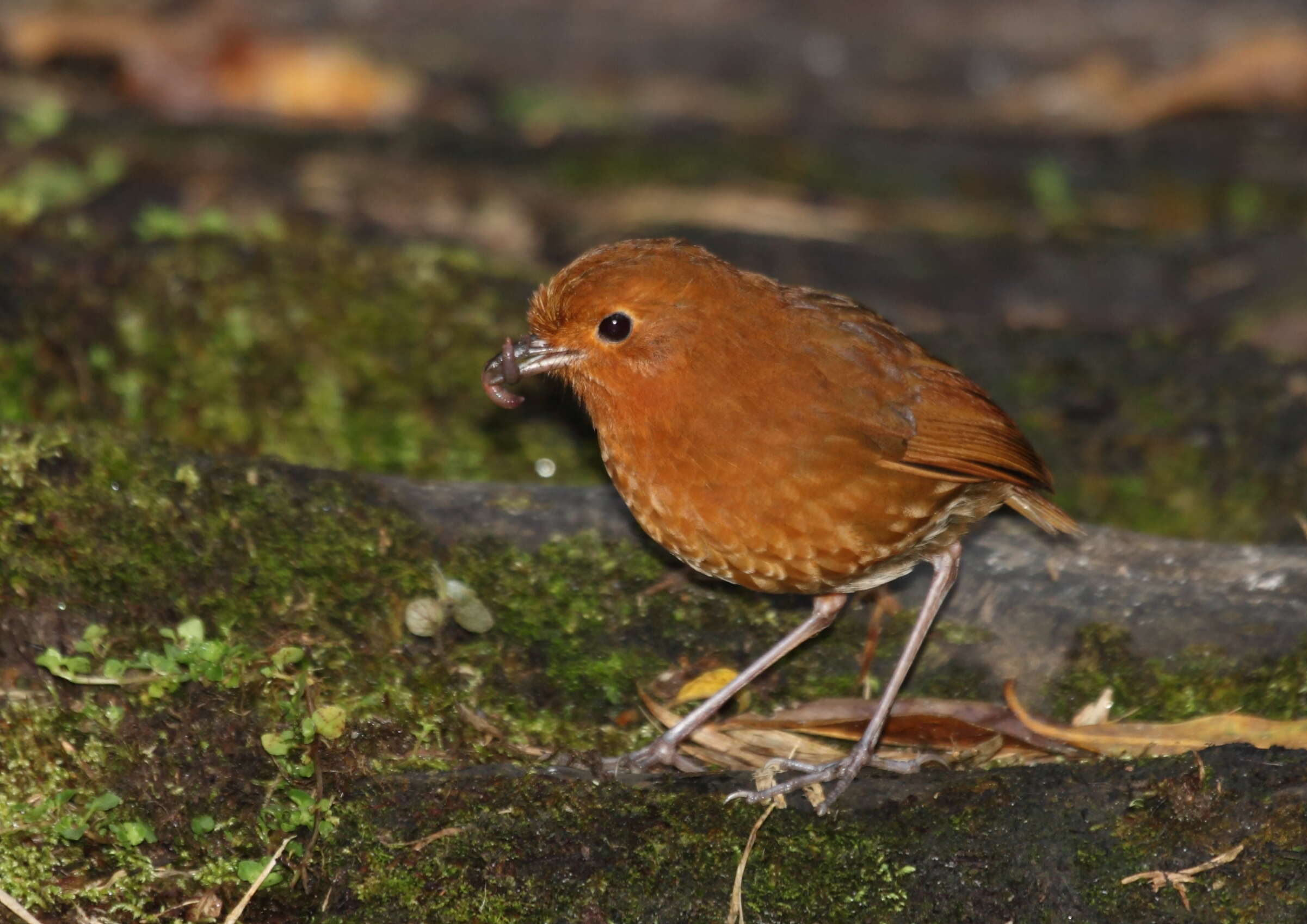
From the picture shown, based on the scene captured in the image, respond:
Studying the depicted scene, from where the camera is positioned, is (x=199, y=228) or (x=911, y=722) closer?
(x=911, y=722)

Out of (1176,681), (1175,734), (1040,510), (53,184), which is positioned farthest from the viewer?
(53,184)

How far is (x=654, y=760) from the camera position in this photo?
4.01 metres

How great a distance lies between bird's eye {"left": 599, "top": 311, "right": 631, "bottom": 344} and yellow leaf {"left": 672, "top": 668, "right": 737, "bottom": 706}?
1063mm

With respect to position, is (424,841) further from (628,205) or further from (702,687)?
(628,205)

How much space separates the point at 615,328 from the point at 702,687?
1.12 meters

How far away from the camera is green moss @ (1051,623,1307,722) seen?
430cm

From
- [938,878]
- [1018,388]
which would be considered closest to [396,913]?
[938,878]

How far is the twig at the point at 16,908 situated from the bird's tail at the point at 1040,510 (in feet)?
9.69

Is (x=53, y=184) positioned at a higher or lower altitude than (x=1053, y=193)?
higher

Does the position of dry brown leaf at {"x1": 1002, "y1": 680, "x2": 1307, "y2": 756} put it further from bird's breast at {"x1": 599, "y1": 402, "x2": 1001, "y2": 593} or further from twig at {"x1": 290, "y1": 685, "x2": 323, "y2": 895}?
twig at {"x1": 290, "y1": 685, "x2": 323, "y2": 895}

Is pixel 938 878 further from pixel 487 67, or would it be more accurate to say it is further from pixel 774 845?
pixel 487 67

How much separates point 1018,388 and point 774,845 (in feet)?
9.91

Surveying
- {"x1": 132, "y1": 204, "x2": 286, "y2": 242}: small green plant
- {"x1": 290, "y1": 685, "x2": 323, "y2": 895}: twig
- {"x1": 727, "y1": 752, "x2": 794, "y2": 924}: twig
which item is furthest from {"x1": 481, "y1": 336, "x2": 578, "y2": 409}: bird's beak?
{"x1": 132, "y1": 204, "x2": 286, "y2": 242}: small green plant

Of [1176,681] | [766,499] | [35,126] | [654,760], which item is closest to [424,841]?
[654,760]
